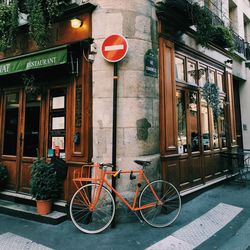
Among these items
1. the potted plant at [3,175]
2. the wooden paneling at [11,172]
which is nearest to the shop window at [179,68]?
the wooden paneling at [11,172]

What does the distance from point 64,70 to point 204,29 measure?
406 cm

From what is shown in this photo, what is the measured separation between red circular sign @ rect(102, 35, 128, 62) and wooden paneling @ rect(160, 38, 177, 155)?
1.37 m

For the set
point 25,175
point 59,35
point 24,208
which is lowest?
point 24,208

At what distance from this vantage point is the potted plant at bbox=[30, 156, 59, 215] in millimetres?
4907

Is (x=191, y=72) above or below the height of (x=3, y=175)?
above

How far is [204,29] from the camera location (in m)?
6.48

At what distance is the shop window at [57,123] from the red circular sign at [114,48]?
1588 millimetres

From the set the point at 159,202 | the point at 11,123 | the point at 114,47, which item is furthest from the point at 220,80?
the point at 11,123

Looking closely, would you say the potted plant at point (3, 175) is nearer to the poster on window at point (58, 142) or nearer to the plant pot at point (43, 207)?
the poster on window at point (58, 142)

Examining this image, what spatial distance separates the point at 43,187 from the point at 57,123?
1.59m

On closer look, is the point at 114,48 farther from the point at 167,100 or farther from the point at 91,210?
the point at 91,210

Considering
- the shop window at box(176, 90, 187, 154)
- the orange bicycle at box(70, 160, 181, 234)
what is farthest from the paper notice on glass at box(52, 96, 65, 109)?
the shop window at box(176, 90, 187, 154)

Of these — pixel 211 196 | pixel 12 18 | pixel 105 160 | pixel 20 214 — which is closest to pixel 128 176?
pixel 105 160

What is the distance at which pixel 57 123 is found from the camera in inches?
224
